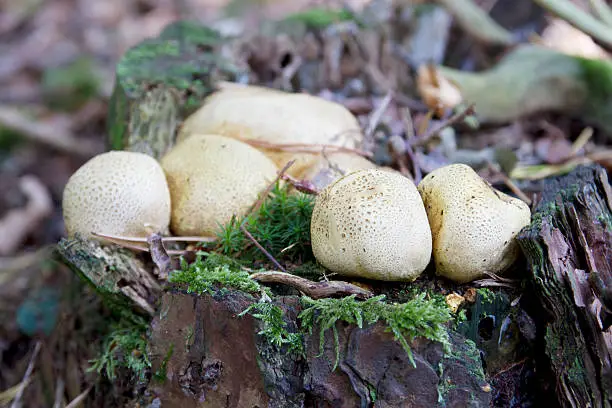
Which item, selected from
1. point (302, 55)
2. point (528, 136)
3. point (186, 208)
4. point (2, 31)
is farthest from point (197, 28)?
point (2, 31)

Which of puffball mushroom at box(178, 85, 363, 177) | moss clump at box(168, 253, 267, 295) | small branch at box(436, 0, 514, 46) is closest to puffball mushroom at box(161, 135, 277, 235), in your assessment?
puffball mushroom at box(178, 85, 363, 177)

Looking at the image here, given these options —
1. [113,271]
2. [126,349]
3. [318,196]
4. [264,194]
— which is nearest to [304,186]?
[264,194]

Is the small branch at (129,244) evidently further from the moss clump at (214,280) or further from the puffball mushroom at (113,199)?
the moss clump at (214,280)

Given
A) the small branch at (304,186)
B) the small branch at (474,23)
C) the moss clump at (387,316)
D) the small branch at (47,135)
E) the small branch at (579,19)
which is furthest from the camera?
the small branch at (47,135)

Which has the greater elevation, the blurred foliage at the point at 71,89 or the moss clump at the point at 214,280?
the moss clump at the point at 214,280

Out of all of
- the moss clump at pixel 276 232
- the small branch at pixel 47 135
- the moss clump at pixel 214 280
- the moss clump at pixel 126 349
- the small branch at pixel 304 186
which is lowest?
the small branch at pixel 47 135

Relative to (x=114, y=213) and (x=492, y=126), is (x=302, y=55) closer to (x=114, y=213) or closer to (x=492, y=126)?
(x=492, y=126)

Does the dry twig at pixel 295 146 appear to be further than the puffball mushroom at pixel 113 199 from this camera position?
Yes

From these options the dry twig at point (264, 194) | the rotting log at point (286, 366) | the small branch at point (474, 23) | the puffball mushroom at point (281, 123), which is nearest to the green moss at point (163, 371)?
the rotting log at point (286, 366)
